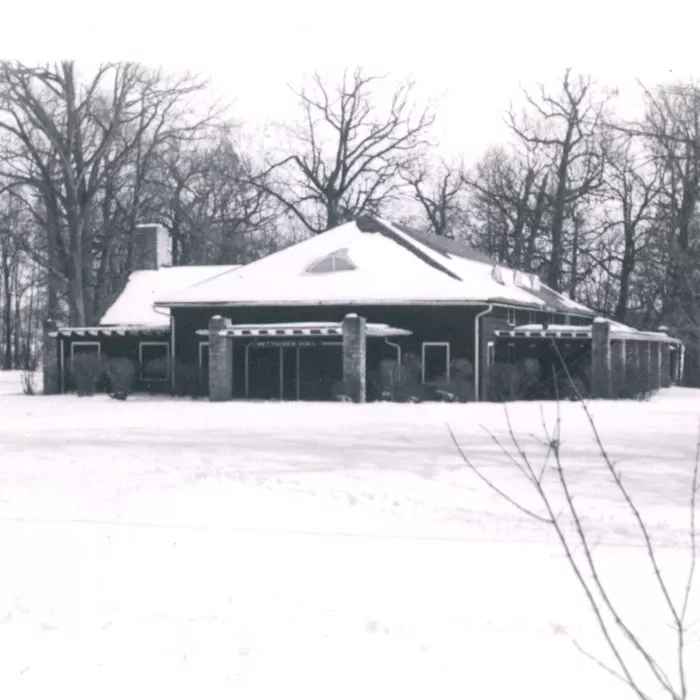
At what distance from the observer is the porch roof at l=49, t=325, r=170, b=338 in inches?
1281

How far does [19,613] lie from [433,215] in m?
46.1

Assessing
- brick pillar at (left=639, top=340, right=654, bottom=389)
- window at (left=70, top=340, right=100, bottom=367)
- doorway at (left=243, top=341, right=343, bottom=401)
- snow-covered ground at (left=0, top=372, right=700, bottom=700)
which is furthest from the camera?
window at (left=70, top=340, right=100, bottom=367)

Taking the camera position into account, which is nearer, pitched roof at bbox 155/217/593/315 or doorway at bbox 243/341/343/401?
pitched roof at bbox 155/217/593/315

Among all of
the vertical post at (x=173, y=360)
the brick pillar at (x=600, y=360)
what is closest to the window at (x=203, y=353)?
the vertical post at (x=173, y=360)

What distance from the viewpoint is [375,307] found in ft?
95.5

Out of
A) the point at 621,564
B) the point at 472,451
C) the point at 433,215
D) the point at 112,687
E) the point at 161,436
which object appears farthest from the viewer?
the point at 433,215

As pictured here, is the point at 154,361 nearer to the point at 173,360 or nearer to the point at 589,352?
the point at 173,360

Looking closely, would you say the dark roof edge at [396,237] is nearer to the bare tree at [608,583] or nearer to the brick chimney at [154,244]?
the brick chimney at [154,244]

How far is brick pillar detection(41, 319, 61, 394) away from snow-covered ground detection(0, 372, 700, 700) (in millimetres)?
17568

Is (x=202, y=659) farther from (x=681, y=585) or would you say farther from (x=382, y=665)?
(x=681, y=585)

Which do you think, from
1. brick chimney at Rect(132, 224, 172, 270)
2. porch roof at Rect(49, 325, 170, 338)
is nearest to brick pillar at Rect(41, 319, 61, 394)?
porch roof at Rect(49, 325, 170, 338)

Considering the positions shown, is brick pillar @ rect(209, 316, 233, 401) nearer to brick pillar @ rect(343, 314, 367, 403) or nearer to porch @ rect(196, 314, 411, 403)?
porch @ rect(196, 314, 411, 403)

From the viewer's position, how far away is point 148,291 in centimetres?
3762

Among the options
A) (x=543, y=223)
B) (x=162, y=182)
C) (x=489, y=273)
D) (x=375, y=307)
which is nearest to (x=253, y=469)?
(x=375, y=307)
